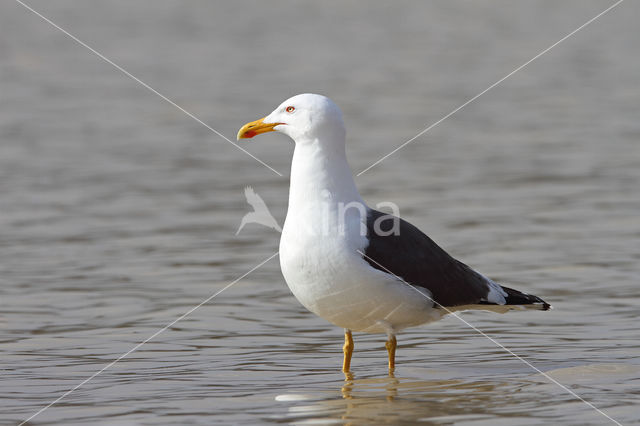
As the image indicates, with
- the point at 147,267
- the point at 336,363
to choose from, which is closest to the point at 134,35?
the point at 147,267

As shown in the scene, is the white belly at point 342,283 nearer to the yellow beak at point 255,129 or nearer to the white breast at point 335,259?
the white breast at point 335,259

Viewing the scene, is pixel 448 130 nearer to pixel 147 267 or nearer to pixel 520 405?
pixel 147 267

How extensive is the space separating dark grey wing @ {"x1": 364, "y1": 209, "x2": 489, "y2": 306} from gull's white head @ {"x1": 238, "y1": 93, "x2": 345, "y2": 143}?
58cm

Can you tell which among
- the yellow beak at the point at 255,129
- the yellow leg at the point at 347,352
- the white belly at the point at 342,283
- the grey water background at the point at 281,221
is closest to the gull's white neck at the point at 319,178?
the white belly at the point at 342,283

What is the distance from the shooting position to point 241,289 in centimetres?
1000

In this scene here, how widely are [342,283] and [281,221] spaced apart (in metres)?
5.70

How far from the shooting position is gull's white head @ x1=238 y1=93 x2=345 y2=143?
24.0ft

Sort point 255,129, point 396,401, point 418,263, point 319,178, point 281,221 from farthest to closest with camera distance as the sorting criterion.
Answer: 1. point 281,221
2. point 255,129
3. point 418,263
4. point 319,178
5. point 396,401

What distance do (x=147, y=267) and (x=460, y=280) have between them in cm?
397

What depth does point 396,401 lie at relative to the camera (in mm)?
6766

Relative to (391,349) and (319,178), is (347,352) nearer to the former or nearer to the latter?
(391,349)

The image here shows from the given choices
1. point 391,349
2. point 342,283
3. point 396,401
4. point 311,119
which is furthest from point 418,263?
point 311,119

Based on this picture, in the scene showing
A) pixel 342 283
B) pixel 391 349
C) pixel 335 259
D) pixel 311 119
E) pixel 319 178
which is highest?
pixel 311 119

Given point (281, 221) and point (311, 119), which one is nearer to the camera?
point (311, 119)
